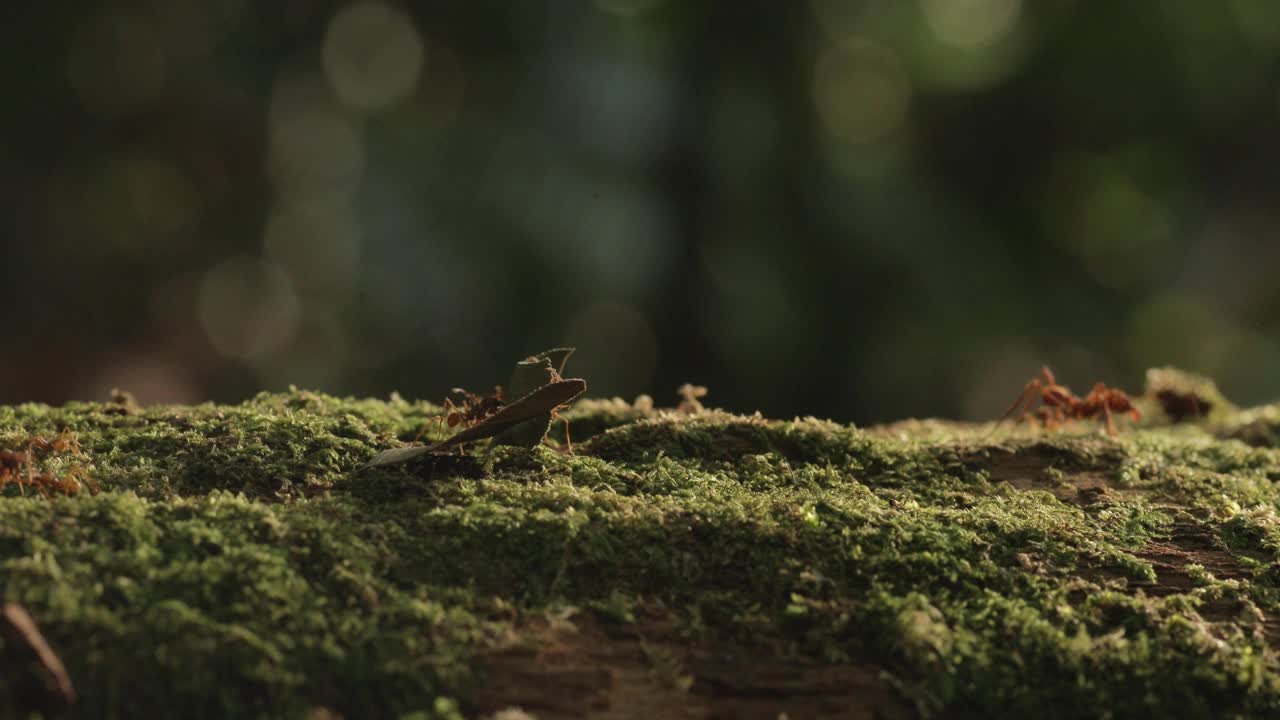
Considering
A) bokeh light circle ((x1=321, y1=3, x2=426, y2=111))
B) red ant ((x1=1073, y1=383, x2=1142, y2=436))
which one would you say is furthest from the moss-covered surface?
bokeh light circle ((x1=321, y1=3, x2=426, y2=111))

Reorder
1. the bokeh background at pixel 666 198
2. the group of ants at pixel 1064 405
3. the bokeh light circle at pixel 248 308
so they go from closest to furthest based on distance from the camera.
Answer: the group of ants at pixel 1064 405, the bokeh background at pixel 666 198, the bokeh light circle at pixel 248 308

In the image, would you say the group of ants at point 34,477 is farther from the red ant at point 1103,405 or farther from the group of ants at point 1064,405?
the red ant at point 1103,405

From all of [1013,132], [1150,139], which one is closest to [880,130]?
[1013,132]

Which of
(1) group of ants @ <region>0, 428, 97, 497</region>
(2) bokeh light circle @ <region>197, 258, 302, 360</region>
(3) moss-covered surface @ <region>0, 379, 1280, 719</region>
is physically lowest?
(3) moss-covered surface @ <region>0, 379, 1280, 719</region>

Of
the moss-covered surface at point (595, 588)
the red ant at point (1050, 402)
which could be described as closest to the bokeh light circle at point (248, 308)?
the moss-covered surface at point (595, 588)

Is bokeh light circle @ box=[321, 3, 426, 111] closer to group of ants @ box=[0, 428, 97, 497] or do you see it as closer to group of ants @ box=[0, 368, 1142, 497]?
group of ants @ box=[0, 368, 1142, 497]
